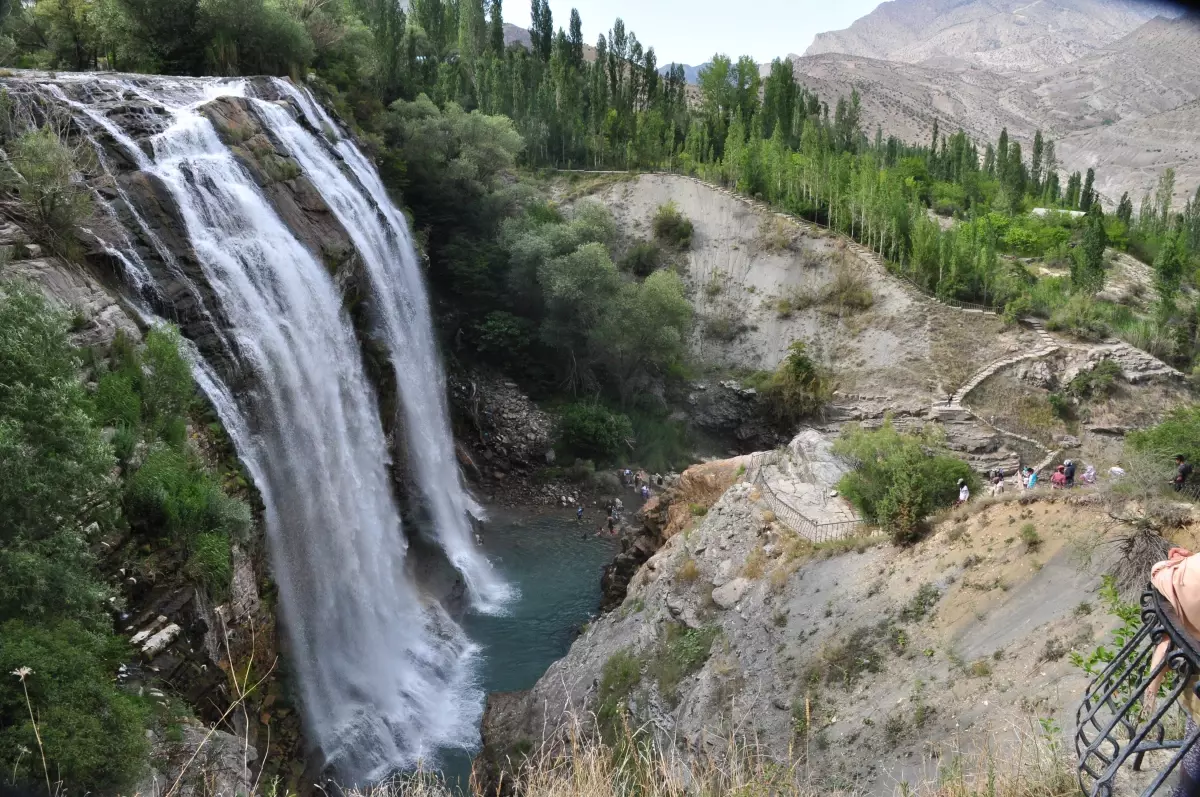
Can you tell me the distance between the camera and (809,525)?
17641 millimetres

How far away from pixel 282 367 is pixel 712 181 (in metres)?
37.3

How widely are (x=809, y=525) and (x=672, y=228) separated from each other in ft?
99.4

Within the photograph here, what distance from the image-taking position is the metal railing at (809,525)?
1730cm

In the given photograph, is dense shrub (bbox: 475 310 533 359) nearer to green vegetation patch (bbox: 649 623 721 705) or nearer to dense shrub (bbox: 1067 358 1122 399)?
green vegetation patch (bbox: 649 623 721 705)

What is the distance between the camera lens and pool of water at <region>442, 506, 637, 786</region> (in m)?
21.1

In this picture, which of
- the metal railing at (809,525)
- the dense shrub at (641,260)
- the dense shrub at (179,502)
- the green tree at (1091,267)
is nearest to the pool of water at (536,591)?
the dense shrub at (179,502)

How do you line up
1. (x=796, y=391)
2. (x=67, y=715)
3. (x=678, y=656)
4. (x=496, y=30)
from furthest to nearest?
(x=496, y=30), (x=796, y=391), (x=678, y=656), (x=67, y=715)

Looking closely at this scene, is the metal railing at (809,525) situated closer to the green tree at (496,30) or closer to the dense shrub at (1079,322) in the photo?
the dense shrub at (1079,322)

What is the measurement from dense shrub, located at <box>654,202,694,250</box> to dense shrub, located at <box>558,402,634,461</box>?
14.0 m

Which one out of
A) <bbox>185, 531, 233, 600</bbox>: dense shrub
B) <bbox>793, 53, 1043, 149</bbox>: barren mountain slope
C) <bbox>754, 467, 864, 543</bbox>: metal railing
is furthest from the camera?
<bbox>793, 53, 1043, 149</bbox>: barren mountain slope

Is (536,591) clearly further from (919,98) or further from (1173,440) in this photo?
(919,98)

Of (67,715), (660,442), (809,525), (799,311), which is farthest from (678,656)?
(799,311)

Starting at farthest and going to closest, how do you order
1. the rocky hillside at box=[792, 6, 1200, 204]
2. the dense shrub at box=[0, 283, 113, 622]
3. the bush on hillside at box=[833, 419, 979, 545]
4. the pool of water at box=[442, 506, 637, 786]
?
1. the rocky hillside at box=[792, 6, 1200, 204]
2. the pool of water at box=[442, 506, 637, 786]
3. the bush on hillside at box=[833, 419, 979, 545]
4. the dense shrub at box=[0, 283, 113, 622]

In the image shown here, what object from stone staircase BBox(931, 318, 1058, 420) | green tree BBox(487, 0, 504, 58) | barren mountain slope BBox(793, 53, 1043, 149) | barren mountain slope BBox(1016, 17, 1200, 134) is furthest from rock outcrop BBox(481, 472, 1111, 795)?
barren mountain slope BBox(1016, 17, 1200, 134)
